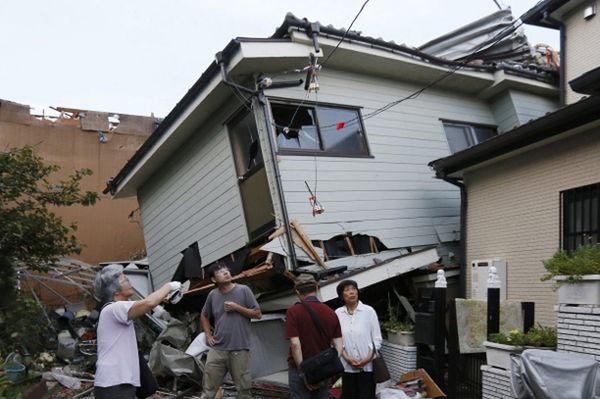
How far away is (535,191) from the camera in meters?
7.32

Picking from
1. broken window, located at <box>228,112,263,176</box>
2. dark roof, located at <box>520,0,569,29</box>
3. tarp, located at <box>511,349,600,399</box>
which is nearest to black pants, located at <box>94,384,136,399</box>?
tarp, located at <box>511,349,600,399</box>

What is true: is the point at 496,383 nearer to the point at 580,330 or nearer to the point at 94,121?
the point at 580,330

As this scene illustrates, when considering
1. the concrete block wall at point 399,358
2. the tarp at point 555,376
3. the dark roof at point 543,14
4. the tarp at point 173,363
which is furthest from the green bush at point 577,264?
the dark roof at point 543,14

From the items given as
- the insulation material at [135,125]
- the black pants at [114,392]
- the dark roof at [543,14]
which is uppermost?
the insulation material at [135,125]

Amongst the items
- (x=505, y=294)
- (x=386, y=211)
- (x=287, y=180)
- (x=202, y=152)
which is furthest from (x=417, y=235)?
(x=202, y=152)

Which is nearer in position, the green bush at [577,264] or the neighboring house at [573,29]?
the green bush at [577,264]

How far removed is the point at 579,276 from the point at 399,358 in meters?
3.23

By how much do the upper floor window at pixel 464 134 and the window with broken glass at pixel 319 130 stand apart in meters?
2.21

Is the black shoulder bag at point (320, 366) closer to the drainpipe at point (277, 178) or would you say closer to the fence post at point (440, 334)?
the fence post at point (440, 334)

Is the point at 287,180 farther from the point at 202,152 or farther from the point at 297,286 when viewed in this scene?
the point at 297,286

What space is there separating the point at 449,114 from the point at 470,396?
5796mm

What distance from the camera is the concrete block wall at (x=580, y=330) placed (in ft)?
14.4

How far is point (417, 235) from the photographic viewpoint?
929cm

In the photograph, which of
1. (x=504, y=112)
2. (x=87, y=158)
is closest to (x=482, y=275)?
(x=504, y=112)
